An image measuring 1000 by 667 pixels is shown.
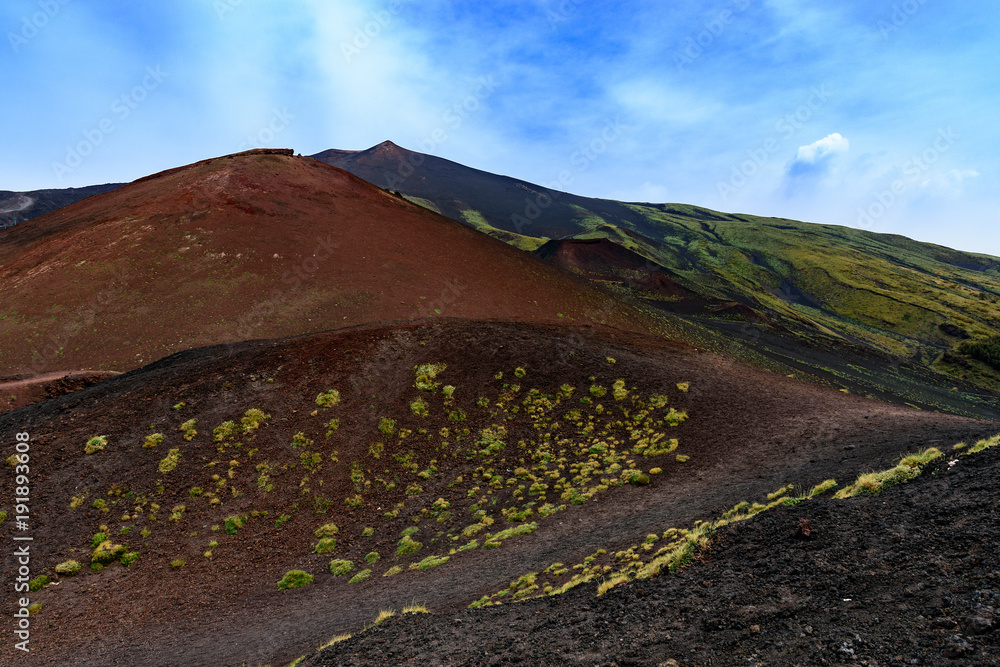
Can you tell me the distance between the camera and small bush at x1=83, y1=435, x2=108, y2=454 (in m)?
17.8

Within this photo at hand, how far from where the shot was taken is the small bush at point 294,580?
14125 mm

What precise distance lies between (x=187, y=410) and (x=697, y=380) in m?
25.7

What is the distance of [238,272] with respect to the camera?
37969mm

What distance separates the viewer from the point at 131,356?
30094 millimetres

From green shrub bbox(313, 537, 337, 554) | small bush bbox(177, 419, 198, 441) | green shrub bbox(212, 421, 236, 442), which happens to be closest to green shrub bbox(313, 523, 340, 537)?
green shrub bbox(313, 537, 337, 554)

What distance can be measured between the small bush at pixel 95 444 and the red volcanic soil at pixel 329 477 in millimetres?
259

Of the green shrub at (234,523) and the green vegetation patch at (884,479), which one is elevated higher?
the green vegetation patch at (884,479)

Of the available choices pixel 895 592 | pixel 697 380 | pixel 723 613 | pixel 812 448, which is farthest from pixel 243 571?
pixel 697 380

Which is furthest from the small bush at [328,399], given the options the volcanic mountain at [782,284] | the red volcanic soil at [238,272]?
the volcanic mountain at [782,284]

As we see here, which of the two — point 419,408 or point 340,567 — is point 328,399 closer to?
point 419,408

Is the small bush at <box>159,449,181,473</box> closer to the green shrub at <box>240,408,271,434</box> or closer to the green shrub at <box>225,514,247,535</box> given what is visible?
the green shrub at <box>240,408,271,434</box>

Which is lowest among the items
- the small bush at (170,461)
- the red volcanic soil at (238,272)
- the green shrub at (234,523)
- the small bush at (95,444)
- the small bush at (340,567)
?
the small bush at (340,567)

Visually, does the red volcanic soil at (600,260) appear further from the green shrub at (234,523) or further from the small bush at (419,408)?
the green shrub at (234,523)

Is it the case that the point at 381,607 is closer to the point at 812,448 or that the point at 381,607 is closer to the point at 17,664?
the point at 17,664
